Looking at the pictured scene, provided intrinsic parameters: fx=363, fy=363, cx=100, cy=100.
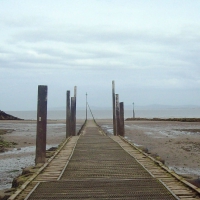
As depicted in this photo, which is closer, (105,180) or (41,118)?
(105,180)

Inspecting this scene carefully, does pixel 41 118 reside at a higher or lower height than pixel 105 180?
higher

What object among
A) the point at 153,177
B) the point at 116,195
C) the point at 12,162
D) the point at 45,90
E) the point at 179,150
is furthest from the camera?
the point at 179,150

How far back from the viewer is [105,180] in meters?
6.57

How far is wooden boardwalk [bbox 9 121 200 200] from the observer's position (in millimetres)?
5578

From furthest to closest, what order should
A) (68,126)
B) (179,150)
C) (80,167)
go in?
(68,126) < (179,150) < (80,167)

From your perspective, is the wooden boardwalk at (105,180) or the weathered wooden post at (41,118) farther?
the weathered wooden post at (41,118)

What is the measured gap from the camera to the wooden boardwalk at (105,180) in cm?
558

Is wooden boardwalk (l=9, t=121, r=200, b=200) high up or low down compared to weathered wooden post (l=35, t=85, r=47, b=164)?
down

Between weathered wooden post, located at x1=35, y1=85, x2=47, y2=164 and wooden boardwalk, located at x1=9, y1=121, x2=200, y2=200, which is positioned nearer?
wooden boardwalk, located at x1=9, y1=121, x2=200, y2=200

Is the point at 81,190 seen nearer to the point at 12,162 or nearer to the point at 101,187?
the point at 101,187

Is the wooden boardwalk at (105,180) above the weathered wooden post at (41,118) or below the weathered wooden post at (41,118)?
below

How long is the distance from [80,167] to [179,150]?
938 cm

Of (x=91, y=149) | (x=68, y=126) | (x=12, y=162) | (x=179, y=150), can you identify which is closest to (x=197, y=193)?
(x=91, y=149)

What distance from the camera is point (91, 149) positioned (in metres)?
11.5
